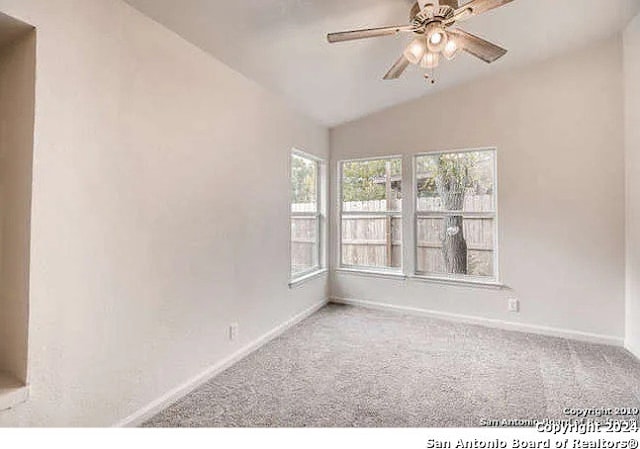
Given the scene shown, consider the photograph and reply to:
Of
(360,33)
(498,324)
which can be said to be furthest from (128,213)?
(498,324)

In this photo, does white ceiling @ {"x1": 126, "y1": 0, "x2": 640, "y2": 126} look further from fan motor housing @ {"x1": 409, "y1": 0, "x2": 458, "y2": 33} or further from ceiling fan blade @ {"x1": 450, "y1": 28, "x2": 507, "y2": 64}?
ceiling fan blade @ {"x1": 450, "y1": 28, "x2": 507, "y2": 64}

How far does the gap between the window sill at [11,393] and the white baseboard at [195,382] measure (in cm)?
55

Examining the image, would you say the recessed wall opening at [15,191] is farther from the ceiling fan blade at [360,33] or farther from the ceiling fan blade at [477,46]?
the ceiling fan blade at [477,46]

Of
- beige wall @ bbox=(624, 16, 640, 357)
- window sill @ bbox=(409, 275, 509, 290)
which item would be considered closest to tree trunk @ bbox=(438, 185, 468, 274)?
window sill @ bbox=(409, 275, 509, 290)

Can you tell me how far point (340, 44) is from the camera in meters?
2.48

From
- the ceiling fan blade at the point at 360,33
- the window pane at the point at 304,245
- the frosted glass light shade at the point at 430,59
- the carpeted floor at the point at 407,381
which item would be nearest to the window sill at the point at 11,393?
the carpeted floor at the point at 407,381

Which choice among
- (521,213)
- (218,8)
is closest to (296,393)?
(218,8)

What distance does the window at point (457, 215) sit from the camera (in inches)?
140

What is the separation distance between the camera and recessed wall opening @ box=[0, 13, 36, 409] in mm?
1394

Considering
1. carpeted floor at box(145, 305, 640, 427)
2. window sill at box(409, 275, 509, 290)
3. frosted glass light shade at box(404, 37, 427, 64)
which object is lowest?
carpeted floor at box(145, 305, 640, 427)

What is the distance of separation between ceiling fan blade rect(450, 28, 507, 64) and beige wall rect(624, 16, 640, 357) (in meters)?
1.77

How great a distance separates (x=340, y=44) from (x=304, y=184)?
175cm

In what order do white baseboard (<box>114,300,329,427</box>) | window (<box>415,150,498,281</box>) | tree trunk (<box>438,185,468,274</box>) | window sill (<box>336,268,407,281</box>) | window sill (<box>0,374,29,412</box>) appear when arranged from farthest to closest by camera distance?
window sill (<box>336,268,407,281</box>) < tree trunk (<box>438,185,468,274</box>) < window (<box>415,150,498,281</box>) < white baseboard (<box>114,300,329,427</box>) < window sill (<box>0,374,29,412</box>)

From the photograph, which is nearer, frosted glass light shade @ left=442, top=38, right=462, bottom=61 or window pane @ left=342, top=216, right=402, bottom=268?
frosted glass light shade @ left=442, top=38, right=462, bottom=61
